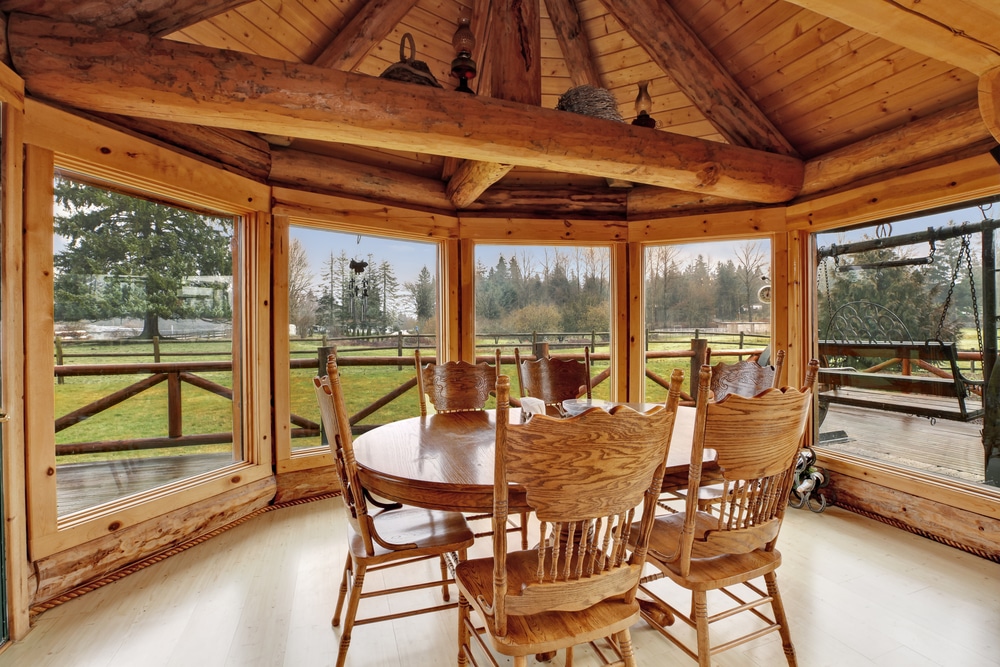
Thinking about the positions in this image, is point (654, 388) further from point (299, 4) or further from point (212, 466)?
point (299, 4)

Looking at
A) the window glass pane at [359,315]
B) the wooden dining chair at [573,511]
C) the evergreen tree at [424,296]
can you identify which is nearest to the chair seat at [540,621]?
the wooden dining chair at [573,511]

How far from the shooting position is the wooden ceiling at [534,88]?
206 centimetres

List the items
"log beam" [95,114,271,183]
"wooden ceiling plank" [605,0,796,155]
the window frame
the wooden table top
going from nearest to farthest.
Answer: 1. the wooden table top
2. the window frame
3. "log beam" [95,114,271,183]
4. "wooden ceiling plank" [605,0,796,155]

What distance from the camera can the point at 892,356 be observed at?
130 inches

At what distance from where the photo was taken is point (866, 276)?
3.45 meters

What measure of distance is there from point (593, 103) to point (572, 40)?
0.85 meters

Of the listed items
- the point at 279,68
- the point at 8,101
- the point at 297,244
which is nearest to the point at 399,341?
the point at 297,244

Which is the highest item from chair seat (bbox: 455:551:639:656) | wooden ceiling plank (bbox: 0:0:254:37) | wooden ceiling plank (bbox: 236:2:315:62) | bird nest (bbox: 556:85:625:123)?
wooden ceiling plank (bbox: 236:2:315:62)

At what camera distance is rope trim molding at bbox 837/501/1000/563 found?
2.69m

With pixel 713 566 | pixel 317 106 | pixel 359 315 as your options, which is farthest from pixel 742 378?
pixel 359 315

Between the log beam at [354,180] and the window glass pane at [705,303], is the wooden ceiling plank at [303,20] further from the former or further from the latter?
the window glass pane at [705,303]

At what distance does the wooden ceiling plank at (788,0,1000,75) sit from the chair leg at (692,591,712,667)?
1.91 meters

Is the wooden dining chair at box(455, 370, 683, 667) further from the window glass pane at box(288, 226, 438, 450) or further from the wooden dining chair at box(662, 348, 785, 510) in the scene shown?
the window glass pane at box(288, 226, 438, 450)

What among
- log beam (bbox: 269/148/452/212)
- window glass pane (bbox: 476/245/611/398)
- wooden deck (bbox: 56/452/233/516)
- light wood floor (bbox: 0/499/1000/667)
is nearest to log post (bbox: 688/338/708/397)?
window glass pane (bbox: 476/245/611/398)
